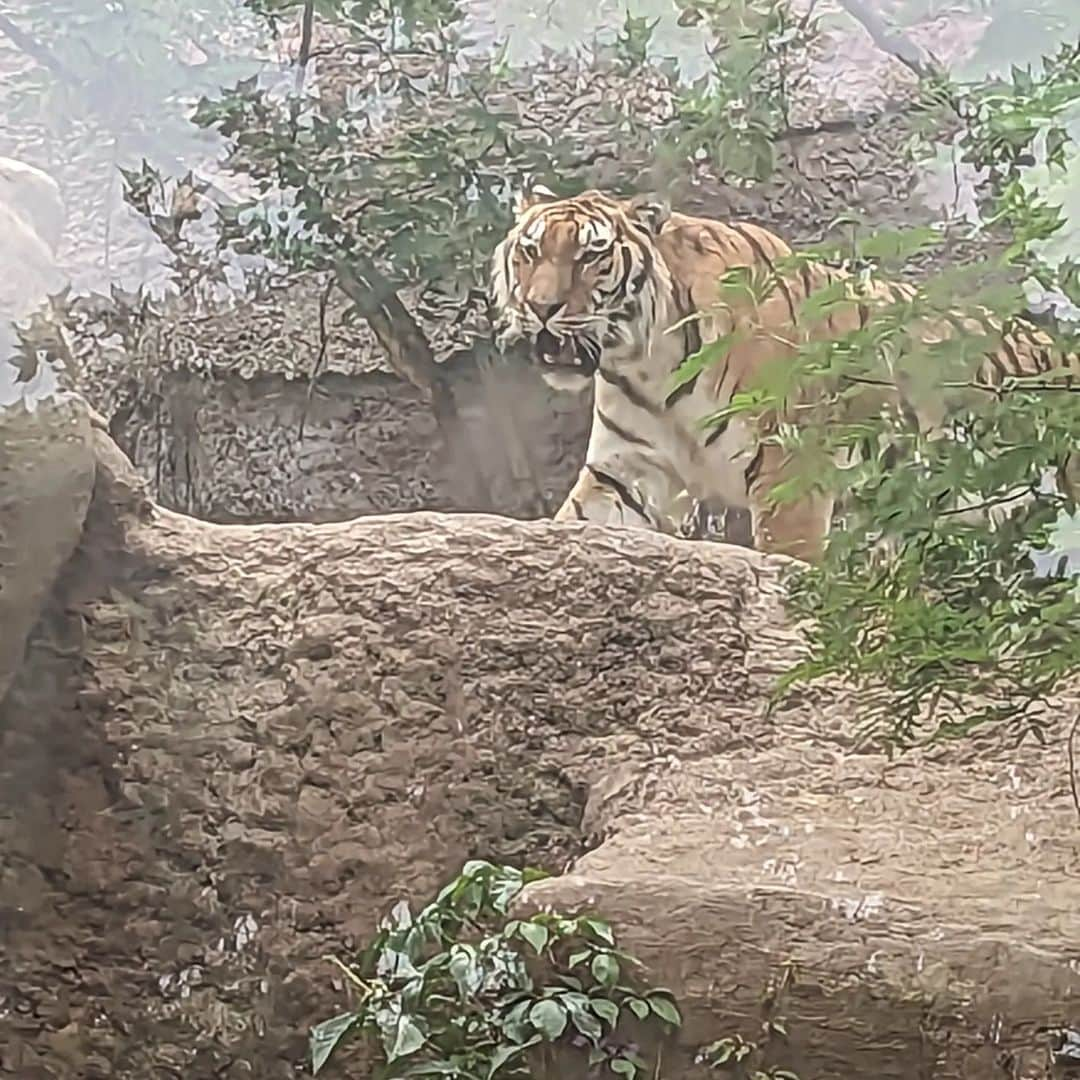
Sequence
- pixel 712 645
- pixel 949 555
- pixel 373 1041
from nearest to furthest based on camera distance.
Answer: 1. pixel 949 555
2. pixel 373 1041
3. pixel 712 645

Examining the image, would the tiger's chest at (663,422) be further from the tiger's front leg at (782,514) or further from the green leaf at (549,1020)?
the green leaf at (549,1020)

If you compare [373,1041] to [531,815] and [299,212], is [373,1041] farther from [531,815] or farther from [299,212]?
[299,212]

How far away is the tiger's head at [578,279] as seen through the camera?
74.2 inches

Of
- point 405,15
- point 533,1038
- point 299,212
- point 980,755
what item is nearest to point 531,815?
point 533,1038

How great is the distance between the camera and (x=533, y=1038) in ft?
5.35

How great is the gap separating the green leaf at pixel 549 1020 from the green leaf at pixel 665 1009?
87 mm

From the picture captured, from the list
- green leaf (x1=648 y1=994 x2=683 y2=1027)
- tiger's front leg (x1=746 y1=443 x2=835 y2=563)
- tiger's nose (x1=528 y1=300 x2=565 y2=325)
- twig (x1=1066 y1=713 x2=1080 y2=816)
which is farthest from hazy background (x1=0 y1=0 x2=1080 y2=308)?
green leaf (x1=648 y1=994 x2=683 y2=1027)

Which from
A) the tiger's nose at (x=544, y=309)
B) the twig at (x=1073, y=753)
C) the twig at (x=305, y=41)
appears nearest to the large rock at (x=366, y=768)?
the twig at (x=1073, y=753)

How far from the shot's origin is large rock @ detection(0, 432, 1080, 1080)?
173 centimetres

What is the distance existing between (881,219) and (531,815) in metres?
0.74

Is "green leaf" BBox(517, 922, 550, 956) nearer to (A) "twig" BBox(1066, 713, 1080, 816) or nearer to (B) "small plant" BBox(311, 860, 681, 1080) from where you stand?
(B) "small plant" BBox(311, 860, 681, 1080)

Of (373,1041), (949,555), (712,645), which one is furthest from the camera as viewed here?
(712,645)

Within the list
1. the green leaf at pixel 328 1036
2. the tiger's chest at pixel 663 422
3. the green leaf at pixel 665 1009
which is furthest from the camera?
the tiger's chest at pixel 663 422

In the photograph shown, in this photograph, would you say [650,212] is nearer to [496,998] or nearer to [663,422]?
[663,422]
